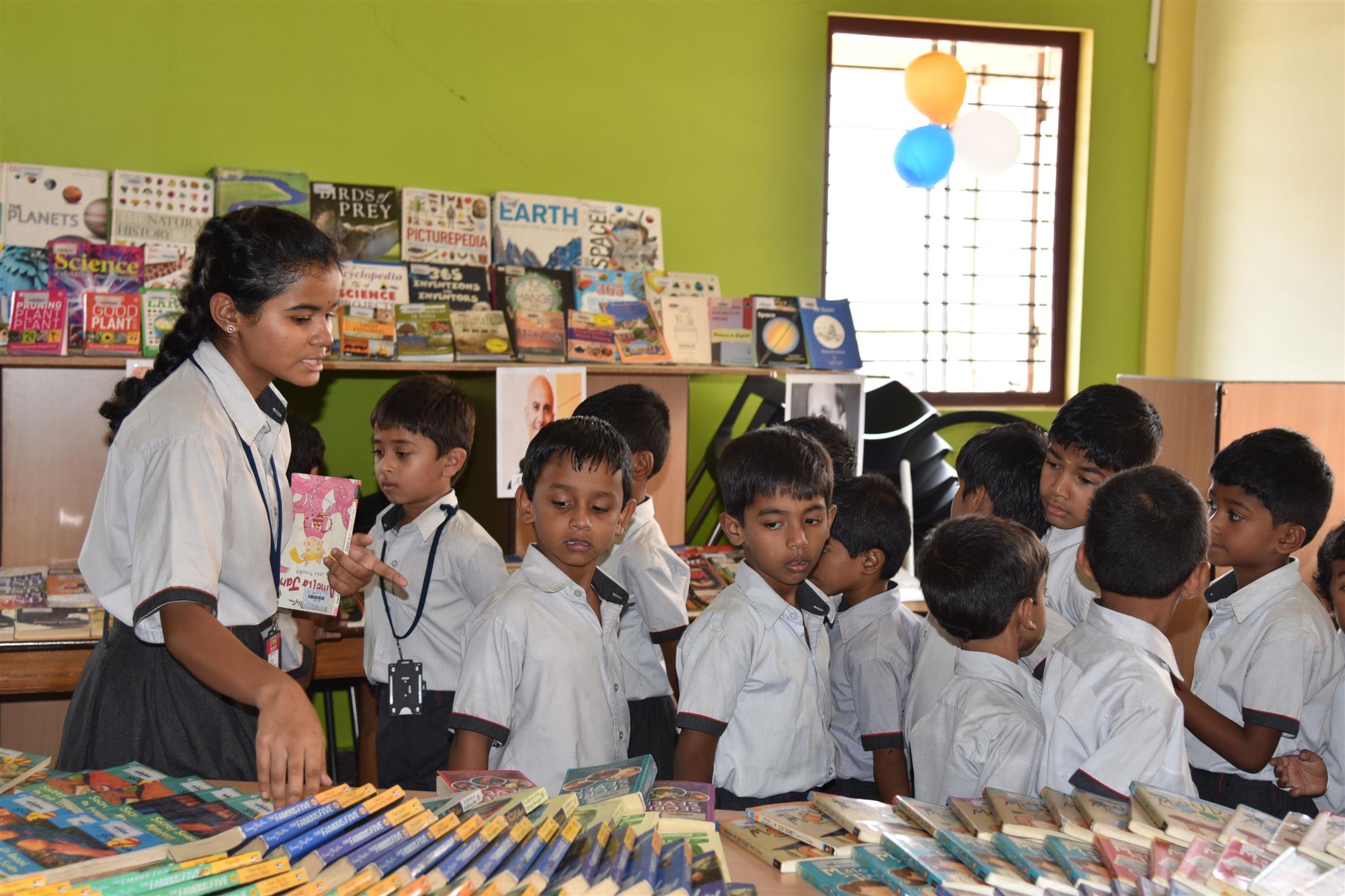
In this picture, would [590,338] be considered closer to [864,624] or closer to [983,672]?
[864,624]

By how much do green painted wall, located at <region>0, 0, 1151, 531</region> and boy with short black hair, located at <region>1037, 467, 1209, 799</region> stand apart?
215 cm

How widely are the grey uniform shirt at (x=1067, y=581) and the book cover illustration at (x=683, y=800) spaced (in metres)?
1.16

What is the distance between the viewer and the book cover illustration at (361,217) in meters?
4.07

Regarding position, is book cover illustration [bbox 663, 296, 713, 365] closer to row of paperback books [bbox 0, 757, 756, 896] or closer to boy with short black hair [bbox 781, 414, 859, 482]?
boy with short black hair [bbox 781, 414, 859, 482]

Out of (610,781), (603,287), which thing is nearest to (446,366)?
(603,287)

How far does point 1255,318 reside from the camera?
16.2 feet

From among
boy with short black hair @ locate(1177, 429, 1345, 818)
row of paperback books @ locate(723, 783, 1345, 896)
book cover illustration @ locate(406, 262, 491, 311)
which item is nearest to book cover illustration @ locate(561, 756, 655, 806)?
row of paperback books @ locate(723, 783, 1345, 896)

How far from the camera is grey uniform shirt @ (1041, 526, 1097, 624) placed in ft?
7.96

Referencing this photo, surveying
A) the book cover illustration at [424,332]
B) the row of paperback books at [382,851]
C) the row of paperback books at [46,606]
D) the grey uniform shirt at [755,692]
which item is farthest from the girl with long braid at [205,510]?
the book cover illustration at [424,332]

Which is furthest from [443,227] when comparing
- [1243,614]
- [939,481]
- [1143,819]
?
[1143,819]

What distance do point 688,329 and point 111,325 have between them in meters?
1.82

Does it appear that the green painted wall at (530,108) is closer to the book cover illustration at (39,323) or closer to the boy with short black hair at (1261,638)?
the book cover illustration at (39,323)

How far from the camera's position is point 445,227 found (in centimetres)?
425

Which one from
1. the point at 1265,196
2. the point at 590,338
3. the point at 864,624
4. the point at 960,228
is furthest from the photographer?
the point at 960,228
